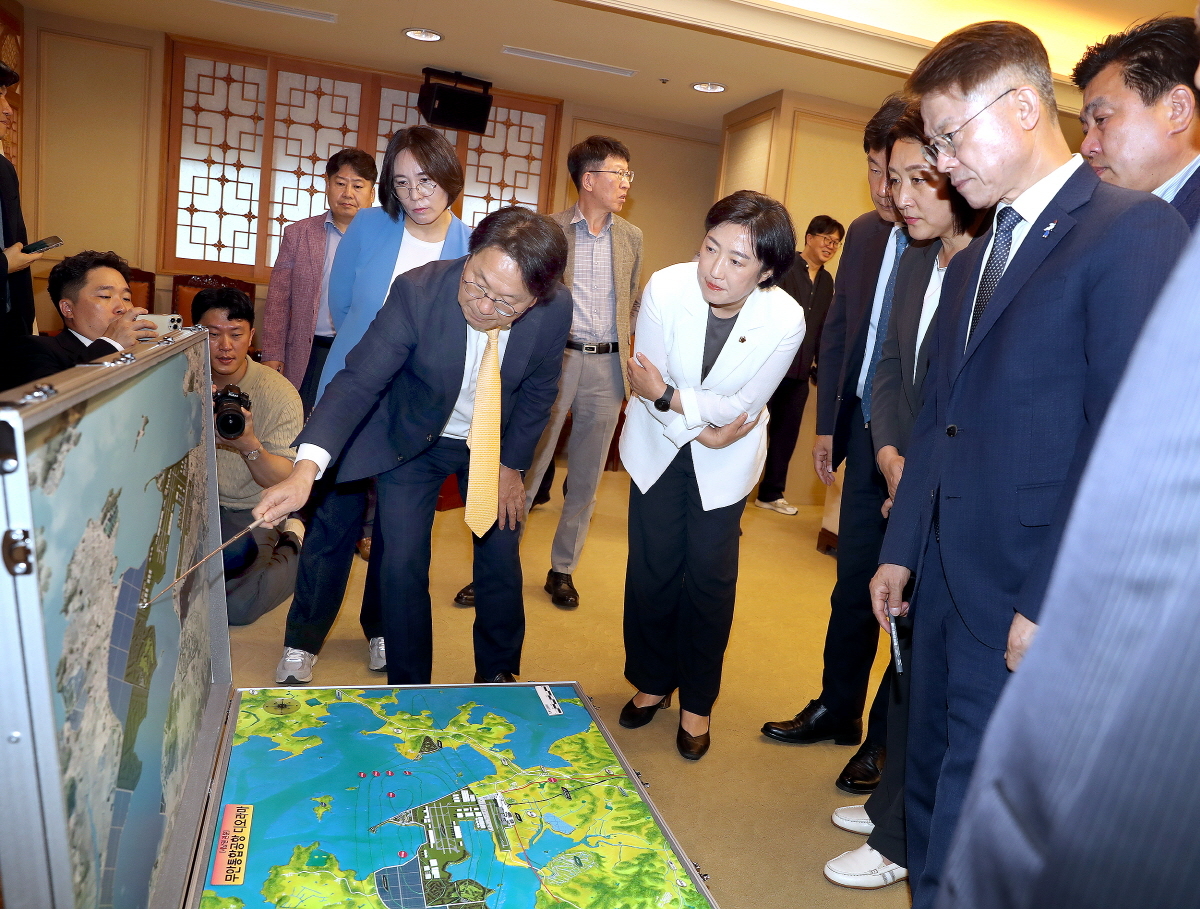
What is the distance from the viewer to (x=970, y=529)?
50.4 inches

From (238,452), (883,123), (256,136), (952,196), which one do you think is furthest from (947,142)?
(256,136)

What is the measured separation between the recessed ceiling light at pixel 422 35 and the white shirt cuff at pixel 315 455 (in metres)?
3.98

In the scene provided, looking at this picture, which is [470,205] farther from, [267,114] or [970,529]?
[970,529]

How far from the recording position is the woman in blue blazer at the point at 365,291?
2.36 m

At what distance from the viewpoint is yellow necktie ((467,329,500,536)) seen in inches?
78.5

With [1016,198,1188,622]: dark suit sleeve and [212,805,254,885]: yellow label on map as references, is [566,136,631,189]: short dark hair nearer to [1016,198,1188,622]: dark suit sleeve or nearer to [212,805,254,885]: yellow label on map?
[1016,198,1188,622]: dark suit sleeve

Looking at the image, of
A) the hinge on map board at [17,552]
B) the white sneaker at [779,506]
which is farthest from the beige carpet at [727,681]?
the hinge on map board at [17,552]

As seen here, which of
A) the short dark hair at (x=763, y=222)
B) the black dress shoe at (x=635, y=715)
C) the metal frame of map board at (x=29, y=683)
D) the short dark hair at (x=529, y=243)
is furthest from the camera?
the black dress shoe at (x=635, y=715)

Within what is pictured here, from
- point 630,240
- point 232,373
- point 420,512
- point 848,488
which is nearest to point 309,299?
point 232,373

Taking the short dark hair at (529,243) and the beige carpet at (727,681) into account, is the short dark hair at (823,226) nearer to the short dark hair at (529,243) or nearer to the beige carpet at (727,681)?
the beige carpet at (727,681)

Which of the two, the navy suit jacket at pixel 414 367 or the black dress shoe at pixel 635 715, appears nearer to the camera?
the navy suit jacket at pixel 414 367

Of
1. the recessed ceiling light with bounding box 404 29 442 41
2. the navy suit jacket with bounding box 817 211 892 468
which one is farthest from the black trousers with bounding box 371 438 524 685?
the recessed ceiling light with bounding box 404 29 442 41

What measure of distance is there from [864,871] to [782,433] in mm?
3550

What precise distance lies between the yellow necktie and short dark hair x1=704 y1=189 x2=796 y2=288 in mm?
597
